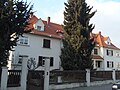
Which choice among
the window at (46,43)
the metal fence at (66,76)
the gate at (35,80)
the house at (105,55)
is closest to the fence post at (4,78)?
the gate at (35,80)

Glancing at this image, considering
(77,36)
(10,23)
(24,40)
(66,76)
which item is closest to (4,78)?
(10,23)

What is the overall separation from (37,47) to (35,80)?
14955 mm

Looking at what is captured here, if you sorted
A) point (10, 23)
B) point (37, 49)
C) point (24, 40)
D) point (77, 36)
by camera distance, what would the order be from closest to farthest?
point (10, 23)
point (77, 36)
point (24, 40)
point (37, 49)

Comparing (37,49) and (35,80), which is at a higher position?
(37,49)

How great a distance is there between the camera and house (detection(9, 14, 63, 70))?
2797cm

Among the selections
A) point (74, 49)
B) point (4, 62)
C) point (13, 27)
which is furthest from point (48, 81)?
point (74, 49)

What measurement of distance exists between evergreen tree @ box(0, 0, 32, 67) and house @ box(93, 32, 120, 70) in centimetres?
3141

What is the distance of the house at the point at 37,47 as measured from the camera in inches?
1101

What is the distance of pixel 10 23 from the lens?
13.9 metres

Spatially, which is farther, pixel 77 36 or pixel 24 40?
pixel 24 40

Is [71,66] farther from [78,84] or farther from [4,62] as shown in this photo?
[4,62]

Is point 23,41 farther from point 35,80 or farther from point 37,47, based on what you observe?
point 35,80

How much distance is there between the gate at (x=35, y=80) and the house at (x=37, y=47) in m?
11.5

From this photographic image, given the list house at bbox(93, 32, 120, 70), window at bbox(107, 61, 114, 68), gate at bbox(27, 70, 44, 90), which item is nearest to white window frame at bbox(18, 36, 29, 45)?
gate at bbox(27, 70, 44, 90)
